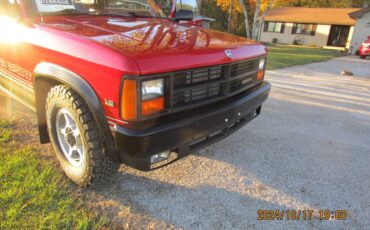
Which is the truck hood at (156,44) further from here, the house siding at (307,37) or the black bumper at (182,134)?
the house siding at (307,37)

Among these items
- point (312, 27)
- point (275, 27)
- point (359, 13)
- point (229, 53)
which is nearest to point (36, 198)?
point (229, 53)

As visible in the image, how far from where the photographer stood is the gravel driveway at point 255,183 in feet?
7.51

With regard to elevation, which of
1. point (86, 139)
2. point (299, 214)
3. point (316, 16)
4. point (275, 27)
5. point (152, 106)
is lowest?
point (299, 214)

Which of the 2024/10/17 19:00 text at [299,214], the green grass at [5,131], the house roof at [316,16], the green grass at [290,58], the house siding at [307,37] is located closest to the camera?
the 2024/10/17 19:00 text at [299,214]

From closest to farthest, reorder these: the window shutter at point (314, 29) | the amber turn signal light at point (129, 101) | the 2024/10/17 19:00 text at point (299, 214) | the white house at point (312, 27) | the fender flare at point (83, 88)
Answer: the amber turn signal light at point (129, 101), the fender flare at point (83, 88), the 2024/10/17 19:00 text at point (299, 214), the white house at point (312, 27), the window shutter at point (314, 29)

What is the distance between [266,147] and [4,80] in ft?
11.0

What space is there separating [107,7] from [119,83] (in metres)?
1.93

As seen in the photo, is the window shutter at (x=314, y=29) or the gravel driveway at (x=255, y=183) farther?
the window shutter at (x=314, y=29)

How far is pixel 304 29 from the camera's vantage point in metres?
31.0

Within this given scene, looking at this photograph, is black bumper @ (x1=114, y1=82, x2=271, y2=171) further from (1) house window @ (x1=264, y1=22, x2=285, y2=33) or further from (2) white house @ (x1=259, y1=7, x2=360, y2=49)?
(1) house window @ (x1=264, y1=22, x2=285, y2=33)

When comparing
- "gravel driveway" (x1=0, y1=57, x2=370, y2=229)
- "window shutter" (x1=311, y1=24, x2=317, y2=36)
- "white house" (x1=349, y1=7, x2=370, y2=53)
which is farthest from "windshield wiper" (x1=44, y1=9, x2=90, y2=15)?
"window shutter" (x1=311, y1=24, x2=317, y2=36)

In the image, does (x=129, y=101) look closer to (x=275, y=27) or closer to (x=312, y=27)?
(x=312, y=27)

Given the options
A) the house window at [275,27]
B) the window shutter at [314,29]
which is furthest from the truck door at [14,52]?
the house window at [275,27]

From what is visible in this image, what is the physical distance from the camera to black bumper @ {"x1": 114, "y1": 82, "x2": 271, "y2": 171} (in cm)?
195
